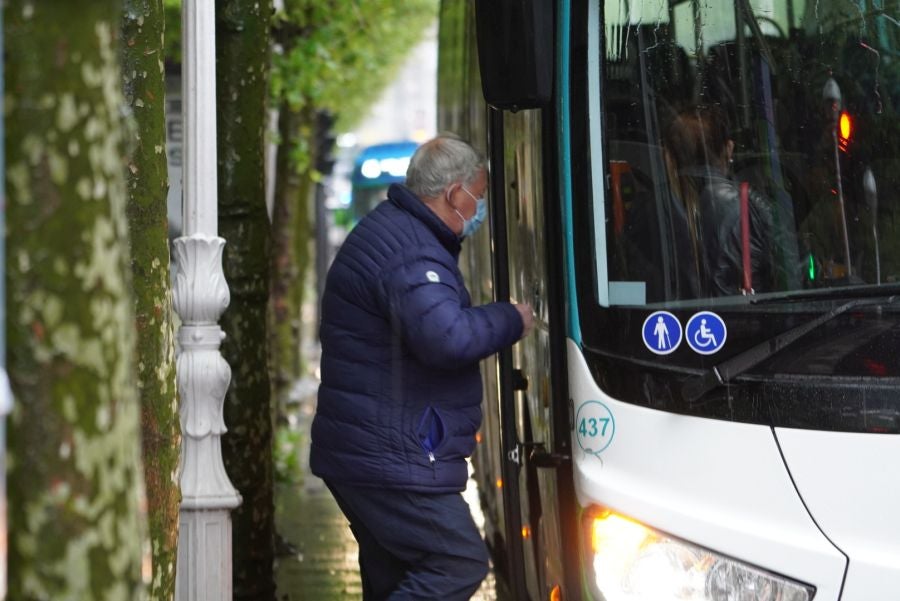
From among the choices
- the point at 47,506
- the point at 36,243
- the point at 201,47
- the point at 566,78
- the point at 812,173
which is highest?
the point at 201,47

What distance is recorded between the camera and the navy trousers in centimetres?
460

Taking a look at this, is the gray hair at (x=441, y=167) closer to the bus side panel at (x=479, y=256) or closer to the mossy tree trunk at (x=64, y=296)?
the bus side panel at (x=479, y=256)

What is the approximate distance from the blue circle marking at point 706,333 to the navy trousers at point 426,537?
1.05 m

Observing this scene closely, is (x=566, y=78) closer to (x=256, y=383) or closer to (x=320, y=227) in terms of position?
(x=256, y=383)

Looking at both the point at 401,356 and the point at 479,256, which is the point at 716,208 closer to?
the point at 401,356

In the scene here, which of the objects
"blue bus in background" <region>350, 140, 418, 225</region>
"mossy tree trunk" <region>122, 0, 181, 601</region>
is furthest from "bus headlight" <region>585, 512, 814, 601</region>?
"blue bus in background" <region>350, 140, 418, 225</region>

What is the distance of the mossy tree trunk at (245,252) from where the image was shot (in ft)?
23.4

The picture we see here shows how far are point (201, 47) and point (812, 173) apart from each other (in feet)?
8.81

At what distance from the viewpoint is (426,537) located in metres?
4.61

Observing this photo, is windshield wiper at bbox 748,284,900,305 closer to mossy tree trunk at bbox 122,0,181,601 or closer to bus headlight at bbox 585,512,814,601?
bus headlight at bbox 585,512,814,601

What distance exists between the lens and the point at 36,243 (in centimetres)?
231

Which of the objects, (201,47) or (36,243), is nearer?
(36,243)

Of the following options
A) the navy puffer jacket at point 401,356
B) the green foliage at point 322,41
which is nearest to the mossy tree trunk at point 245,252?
the navy puffer jacket at point 401,356

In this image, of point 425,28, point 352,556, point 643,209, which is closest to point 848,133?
point 643,209
